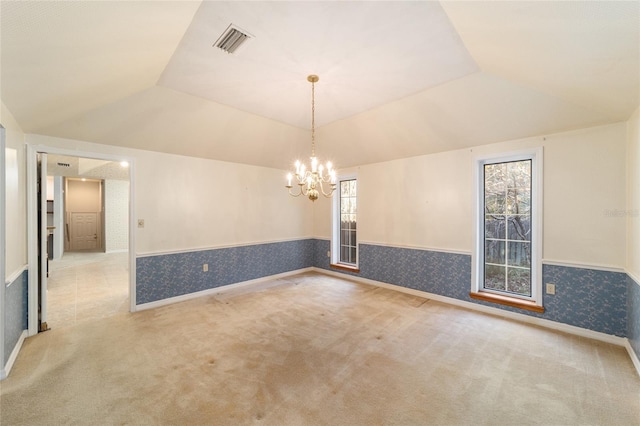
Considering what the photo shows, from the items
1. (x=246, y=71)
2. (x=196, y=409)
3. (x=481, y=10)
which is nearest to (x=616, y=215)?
(x=481, y=10)

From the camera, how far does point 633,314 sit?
2.54 m

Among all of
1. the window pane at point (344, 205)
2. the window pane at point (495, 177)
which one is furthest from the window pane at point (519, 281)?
the window pane at point (344, 205)

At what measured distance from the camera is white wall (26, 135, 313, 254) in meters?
3.85

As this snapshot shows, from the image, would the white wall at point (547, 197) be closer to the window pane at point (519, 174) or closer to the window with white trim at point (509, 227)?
the window with white trim at point (509, 227)

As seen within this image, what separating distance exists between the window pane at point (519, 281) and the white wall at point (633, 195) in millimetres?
972

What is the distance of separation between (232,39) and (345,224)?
13.8 feet

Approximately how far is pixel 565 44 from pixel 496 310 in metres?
3.19

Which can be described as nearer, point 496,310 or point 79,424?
point 79,424

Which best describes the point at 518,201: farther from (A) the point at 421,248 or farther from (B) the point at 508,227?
(A) the point at 421,248

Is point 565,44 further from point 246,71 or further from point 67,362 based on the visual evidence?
point 67,362

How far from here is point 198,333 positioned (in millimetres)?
3051

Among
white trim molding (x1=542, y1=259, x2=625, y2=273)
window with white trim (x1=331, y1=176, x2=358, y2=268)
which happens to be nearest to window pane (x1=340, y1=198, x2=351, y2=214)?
window with white trim (x1=331, y1=176, x2=358, y2=268)

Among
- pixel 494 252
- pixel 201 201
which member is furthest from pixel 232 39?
pixel 494 252

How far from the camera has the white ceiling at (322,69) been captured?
164cm
